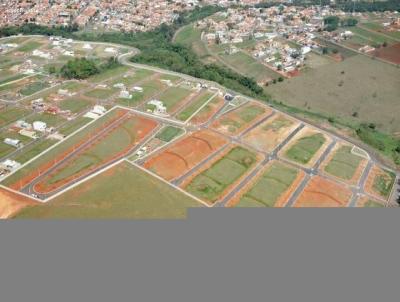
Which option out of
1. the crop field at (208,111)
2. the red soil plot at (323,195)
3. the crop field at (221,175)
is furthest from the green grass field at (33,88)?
the red soil plot at (323,195)

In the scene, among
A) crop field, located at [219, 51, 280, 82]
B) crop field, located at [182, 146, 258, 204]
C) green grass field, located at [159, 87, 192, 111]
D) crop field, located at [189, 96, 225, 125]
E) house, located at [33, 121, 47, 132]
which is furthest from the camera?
crop field, located at [219, 51, 280, 82]

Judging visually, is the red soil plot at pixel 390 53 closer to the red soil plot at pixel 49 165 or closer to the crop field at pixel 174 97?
the crop field at pixel 174 97

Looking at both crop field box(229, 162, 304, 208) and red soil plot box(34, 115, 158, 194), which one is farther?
red soil plot box(34, 115, 158, 194)

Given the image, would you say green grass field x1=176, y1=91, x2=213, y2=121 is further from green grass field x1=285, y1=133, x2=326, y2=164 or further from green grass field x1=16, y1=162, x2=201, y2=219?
green grass field x1=285, y1=133, x2=326, y2=164

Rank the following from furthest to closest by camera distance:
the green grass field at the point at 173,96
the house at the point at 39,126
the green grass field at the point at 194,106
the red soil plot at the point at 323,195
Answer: the green grass field at the point at 173,96 → the green grass field at the point at 194,106 → the house at the point at 39,126 → the red soil plot at the point at 323,195

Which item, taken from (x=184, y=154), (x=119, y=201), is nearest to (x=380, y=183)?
(x=184, y=154)

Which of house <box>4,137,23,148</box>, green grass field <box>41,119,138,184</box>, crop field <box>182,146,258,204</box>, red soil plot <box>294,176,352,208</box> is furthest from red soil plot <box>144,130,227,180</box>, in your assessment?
house <box>4,137,23,148</box>

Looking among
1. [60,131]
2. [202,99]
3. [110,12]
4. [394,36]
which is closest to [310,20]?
[394,36]
